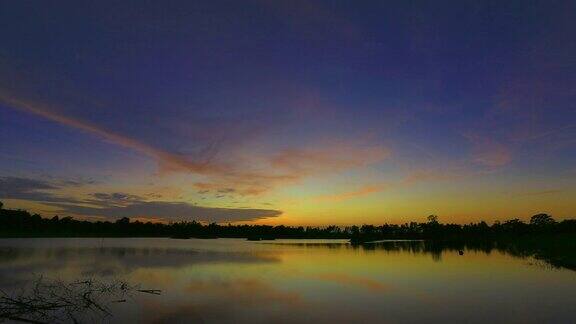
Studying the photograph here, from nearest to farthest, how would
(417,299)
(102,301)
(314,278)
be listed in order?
(102,301)
(417,299)
(314,278)

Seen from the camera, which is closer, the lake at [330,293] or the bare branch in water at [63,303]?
the bare branch in water at [63,303]

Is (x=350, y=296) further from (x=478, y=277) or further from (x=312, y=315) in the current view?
(x=478, y=277)

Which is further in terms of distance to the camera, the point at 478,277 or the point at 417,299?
the point at 478,277

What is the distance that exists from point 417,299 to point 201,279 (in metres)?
19.5

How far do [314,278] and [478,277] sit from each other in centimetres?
1664

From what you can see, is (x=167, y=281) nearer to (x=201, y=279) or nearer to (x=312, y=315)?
(x=201, y=279)

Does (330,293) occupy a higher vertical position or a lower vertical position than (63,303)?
lower

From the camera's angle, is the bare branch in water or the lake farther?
the lake

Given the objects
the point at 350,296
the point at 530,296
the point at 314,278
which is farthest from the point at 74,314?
the point at 530,296

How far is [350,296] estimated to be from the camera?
96.9 ft

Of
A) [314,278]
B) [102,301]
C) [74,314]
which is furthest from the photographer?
[314,278]

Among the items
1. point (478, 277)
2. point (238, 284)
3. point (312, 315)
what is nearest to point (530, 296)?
point (478, 277)

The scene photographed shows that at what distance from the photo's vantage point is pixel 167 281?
35.4 meters

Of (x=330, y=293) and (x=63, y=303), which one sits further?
(x=330, y=293)
